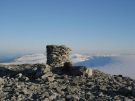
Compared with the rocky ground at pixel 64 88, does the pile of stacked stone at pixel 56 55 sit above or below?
above

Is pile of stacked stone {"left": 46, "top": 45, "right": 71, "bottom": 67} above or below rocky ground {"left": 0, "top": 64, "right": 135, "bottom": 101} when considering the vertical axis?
above

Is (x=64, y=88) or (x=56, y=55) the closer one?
(x=64, y=88)

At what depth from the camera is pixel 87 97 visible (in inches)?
796

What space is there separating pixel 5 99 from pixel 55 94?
297 cm

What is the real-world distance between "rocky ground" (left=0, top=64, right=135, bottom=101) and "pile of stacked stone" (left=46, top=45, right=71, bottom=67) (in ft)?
8.09

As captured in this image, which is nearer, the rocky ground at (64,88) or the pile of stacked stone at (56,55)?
the rocky ground at (64,88)

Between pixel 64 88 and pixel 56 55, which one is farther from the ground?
pixel 56 55

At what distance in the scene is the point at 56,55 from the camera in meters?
30.8

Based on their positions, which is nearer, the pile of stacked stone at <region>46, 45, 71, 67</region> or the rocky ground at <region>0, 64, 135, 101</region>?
the rocky ground at <region>0, 64, 135, 101</region>

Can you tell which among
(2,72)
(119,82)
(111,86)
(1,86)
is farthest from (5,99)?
(2,72)

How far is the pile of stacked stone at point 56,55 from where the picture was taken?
100ft

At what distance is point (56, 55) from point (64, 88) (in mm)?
8901

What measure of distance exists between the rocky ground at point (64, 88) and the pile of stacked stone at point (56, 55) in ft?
8.09

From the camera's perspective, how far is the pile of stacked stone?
3058 cm
